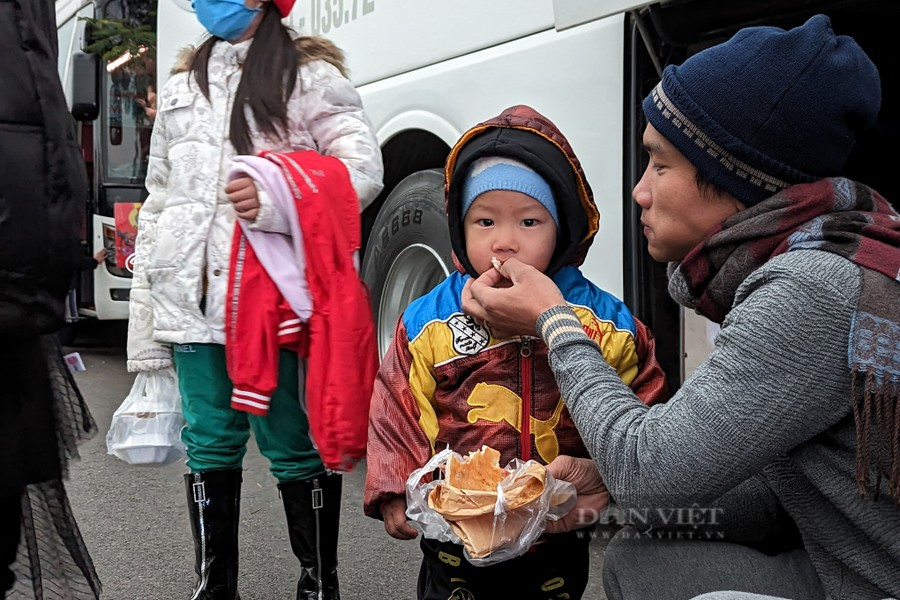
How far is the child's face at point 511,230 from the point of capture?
1836mm

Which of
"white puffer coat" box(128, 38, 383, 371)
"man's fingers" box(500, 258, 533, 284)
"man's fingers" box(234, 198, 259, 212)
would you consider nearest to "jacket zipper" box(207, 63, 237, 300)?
"white puffer coat" box(128, 38, 383, 371)

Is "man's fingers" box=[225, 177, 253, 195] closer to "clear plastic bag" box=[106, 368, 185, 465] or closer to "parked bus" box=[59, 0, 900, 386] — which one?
"clear plastic bag" box=[106, 368, 185, 465]

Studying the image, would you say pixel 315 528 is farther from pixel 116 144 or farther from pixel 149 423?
pixel 116 144

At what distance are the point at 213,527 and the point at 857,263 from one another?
1.75 m

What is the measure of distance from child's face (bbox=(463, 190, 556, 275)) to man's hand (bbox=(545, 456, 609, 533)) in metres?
0.39

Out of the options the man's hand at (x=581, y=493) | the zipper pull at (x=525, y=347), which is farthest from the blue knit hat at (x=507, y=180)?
the man's hand at (x=581, y=493)

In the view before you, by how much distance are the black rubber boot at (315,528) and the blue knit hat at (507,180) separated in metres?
0.99

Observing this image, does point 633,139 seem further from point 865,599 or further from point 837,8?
point 865,599

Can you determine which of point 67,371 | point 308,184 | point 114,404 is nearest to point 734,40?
point 308,184

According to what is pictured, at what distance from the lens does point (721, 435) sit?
51.9 inches

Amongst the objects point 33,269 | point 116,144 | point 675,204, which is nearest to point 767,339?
point 675,204

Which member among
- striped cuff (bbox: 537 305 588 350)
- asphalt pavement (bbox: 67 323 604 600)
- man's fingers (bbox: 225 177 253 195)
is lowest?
asphalt pavement (bbox: 67 323 604 600)

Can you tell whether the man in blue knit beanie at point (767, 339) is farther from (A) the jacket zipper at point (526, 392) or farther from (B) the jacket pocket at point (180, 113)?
(B) the jacket pocket at point (180, 113)

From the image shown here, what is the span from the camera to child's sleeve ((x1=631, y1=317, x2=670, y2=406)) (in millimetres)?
1796
